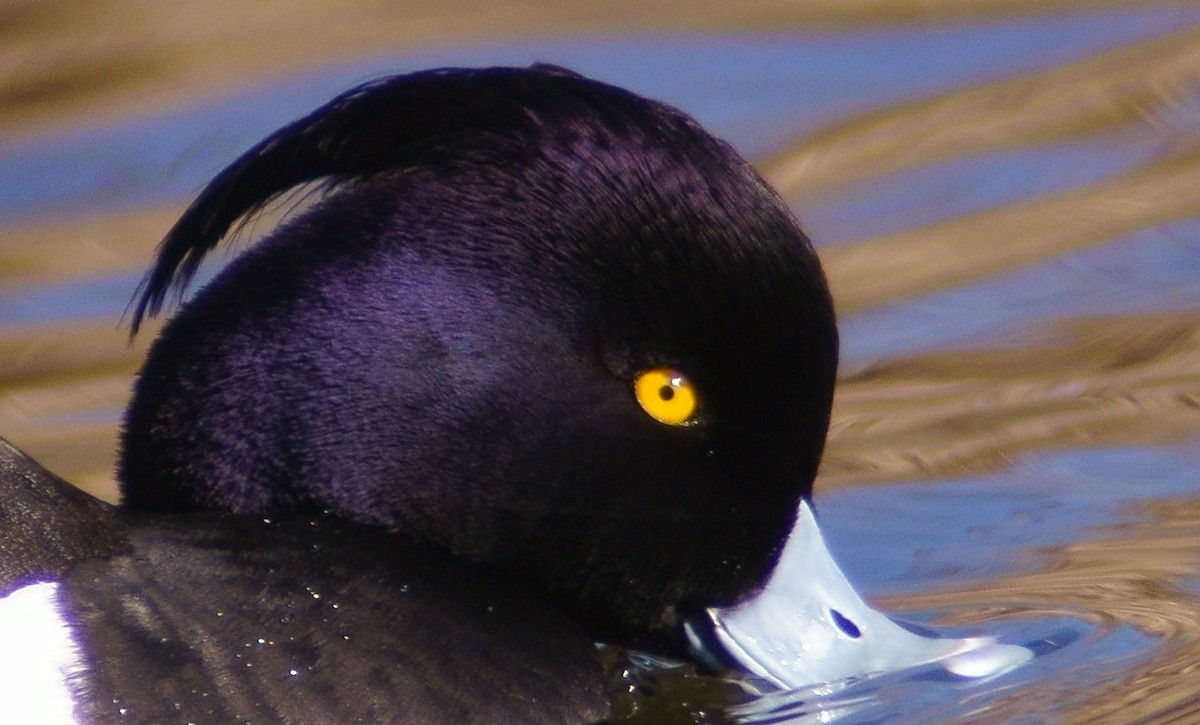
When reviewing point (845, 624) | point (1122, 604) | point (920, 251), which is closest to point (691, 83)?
point (920, 251)

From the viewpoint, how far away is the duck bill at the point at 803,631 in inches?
127

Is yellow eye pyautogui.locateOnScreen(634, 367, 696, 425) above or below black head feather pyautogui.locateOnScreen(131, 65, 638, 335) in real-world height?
below

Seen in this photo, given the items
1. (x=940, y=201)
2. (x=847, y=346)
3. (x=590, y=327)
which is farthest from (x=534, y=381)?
(x=940, y=201)

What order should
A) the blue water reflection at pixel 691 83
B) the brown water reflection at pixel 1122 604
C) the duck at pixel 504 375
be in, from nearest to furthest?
the duck at pixel 504 375 → the brown water reflection at pixel 1122 604 → the blue water reflection at pixel 691 83

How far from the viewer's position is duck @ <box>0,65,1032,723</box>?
303cm

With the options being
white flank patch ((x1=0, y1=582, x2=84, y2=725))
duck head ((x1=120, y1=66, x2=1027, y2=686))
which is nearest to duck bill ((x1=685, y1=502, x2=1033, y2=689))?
duck head ((x1=120, y1=66, x2=1027, y2=686))

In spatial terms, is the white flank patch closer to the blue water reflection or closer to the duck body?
the duck body

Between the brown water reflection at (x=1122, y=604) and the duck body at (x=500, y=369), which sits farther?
the brown water reflection at (x=1122, y=604)

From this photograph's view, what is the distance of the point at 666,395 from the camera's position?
3096mm

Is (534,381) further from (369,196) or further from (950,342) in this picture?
(950,342)

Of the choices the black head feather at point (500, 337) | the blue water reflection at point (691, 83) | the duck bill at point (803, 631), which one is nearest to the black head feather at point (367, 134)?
the black head feather at point (500, 337)

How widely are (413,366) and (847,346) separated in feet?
6.69

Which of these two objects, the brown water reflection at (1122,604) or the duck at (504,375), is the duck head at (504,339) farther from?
the brown water reflection at (1122,604)

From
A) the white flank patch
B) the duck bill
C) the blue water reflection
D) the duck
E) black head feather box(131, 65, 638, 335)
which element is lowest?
the white flank patch
